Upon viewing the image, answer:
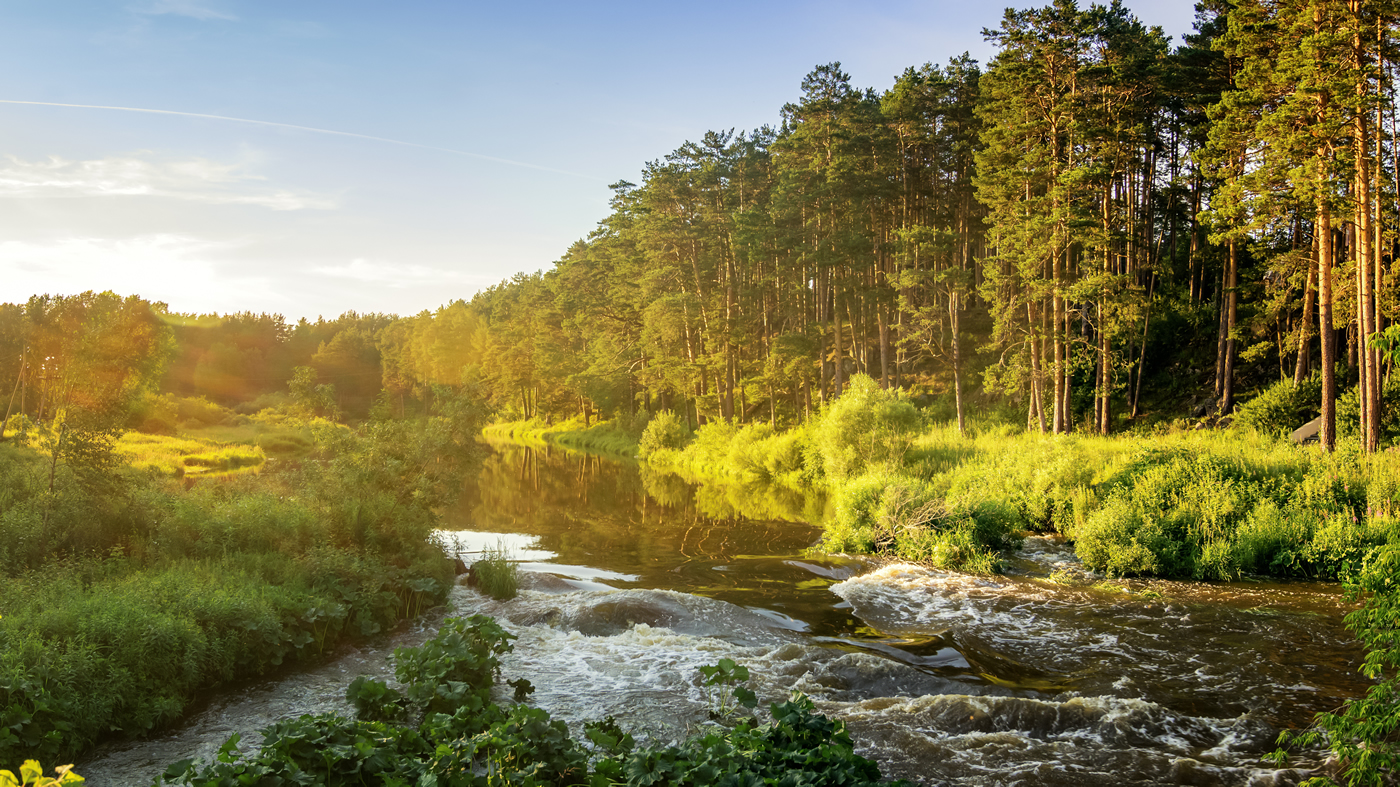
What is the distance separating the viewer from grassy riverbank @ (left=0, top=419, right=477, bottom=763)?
7320mm

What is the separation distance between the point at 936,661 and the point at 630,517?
1497 centimetres

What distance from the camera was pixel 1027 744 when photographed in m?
7.59

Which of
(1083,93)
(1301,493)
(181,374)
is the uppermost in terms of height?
(1083,93)

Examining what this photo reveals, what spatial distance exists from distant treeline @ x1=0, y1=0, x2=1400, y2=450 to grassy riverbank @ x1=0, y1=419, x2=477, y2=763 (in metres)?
2.49

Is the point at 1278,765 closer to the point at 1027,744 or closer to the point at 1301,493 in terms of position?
the point at 1027,744

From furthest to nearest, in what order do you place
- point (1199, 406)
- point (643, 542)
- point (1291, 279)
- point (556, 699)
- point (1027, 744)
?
point (1199, 406) < point (1291, 279) < point (643, 542) < point (556, 699) < point (1027, 744)

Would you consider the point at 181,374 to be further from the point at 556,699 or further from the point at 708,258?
the point at 556,699

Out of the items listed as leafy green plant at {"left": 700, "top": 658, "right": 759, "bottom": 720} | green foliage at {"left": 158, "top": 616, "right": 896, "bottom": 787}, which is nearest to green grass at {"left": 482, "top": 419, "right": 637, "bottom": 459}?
leafy green plant at {"left": 700, "top": 658, "right": 759, "bottom": 720}

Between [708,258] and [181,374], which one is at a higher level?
[708,258]

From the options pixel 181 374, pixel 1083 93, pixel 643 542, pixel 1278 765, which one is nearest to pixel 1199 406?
pixel 1083 93

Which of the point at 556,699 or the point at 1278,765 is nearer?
the point at 1278,765

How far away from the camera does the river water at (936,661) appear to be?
746 centimetres

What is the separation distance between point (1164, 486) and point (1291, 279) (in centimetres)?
1367

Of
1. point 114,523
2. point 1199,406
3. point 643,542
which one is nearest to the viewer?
point 114,523
